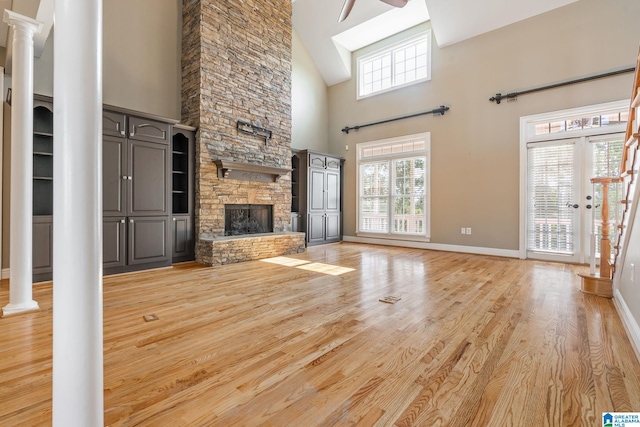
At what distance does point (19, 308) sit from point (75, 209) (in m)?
2.50

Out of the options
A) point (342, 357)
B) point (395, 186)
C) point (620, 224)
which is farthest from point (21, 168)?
point (395, 186)

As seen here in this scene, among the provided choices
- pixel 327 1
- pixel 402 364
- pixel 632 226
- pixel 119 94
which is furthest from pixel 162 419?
pixel 327 1

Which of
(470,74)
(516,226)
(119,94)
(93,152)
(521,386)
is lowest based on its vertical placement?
(521,386)

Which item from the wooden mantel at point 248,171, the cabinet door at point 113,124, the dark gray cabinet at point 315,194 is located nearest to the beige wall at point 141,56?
the cabinet door at point 113,124

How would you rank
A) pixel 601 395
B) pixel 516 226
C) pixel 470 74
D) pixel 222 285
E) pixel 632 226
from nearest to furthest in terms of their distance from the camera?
pixel 601 395
pixel 632 226
pixel 222 285
pixel 516 226
pixel 470 74

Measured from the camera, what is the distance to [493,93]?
222 inches

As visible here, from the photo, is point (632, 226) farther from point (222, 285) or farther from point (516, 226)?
point (222, 285)

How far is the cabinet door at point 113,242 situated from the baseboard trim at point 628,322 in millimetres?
5081

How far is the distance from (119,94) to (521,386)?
5.82 metres

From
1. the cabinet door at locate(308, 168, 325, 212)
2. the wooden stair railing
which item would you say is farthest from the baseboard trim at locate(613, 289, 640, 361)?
the cabinet door at locate(308, 168, 325, 212)

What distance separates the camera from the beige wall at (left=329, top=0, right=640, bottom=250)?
4645 mm

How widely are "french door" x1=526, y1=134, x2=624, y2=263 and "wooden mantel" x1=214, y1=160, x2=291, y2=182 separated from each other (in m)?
4.55

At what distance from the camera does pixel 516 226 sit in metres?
5.39

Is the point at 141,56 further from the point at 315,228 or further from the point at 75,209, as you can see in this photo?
the point at 75,209
